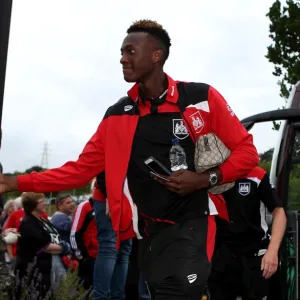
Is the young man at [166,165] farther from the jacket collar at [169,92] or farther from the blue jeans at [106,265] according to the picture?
the blue jeans at [106,265]

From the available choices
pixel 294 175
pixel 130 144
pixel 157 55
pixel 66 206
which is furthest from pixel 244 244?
pixel 66 206

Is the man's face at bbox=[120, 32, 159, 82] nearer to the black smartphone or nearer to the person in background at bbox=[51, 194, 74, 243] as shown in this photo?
the black smartphone

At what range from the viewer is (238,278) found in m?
6.04

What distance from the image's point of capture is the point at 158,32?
14.9 ft

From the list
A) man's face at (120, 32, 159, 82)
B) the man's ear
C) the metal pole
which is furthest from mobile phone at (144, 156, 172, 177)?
the metal pole

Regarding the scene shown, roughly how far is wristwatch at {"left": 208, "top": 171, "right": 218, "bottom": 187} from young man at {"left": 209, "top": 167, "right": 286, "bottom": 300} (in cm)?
158

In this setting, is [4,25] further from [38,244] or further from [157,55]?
[38,244]

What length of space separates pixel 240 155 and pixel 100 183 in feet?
8.52

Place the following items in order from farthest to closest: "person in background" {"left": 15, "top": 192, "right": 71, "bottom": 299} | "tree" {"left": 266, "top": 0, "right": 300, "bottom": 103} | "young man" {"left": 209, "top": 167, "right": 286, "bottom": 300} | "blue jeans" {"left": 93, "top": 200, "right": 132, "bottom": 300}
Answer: "tree" {"left": 266, "top": 0, "right": 300, "bottom": 103}, "person in background" {"left": 15, "top": 192, "right": 71, "bottom": 299}, "blue jeans" {"left": 93, "top": 200, "right": 132, "bottom": 300}, "young man" {"left": 209, "top": 167, "right": 286, "bottom": 300}

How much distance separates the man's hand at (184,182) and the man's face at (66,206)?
21.8 ft

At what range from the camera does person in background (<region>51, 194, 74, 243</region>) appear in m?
10.0

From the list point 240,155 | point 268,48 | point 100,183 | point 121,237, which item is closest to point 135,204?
point 121,237

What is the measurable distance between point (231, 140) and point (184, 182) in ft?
1.30

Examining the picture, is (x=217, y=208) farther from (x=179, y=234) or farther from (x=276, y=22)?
(x=276, y=22)
